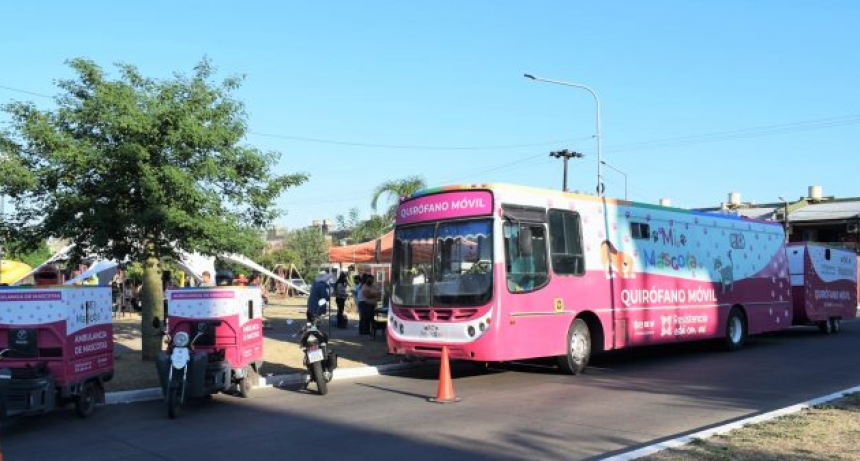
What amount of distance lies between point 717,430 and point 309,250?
62.8 metres

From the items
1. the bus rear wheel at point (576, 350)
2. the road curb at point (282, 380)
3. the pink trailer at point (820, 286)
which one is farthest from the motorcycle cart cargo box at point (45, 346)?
the pink trailer at point (820, 286)

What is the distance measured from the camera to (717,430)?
797 cm

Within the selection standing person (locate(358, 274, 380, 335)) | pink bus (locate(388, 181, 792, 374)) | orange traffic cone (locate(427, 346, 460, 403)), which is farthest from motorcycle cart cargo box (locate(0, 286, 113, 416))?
standing person (locate(358, 274, 380, 335))

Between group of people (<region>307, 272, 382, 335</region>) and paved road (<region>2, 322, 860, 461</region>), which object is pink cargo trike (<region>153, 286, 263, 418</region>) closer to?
paved road (<region>2, 322, 860, 461</region>)

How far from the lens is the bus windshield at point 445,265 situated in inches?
478

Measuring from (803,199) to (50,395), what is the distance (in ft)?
200

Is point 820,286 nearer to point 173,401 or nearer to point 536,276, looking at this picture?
point 536,276

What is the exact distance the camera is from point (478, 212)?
1233 centimetres

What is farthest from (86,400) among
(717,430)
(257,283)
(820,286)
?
(820,286)

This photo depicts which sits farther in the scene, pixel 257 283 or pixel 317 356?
pixel 257 283

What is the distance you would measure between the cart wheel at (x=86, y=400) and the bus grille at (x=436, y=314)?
5.01 m

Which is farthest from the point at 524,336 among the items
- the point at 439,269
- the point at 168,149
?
the point at 168,149

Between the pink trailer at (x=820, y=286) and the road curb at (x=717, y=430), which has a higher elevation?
the pink trailer at (x=820, y=286)

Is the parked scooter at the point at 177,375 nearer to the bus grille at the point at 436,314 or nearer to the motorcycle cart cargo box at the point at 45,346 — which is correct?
the motorcycle cart cargo box at the point at 45,346
